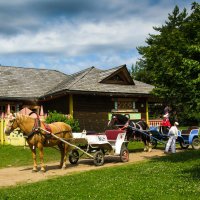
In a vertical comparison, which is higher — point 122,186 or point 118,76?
point 118,76

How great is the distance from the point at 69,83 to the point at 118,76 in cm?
418

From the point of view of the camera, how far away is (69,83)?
25516 mm

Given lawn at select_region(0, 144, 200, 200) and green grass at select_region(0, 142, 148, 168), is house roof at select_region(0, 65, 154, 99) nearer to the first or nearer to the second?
green grass at select_region(0, 142, 148, 168)

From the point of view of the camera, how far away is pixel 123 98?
26250mm

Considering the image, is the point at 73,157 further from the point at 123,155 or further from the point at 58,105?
the point at 58,105

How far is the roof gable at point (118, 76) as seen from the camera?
87.6ft

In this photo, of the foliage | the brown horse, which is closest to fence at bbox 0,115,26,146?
the foliage

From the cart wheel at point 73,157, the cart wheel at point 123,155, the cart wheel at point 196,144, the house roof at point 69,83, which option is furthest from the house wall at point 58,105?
the cart wheel at point 123,155

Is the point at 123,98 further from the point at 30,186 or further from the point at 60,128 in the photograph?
the point at 30,186

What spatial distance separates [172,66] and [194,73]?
2759 mm

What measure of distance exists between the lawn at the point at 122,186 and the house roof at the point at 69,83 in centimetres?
1190

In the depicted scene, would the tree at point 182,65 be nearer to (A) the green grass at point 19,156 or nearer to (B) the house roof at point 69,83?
(A) the green grass at point 19,156

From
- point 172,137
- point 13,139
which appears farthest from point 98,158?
point 13,139

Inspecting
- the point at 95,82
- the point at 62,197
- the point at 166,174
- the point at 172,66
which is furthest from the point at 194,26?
the point at 95,82
